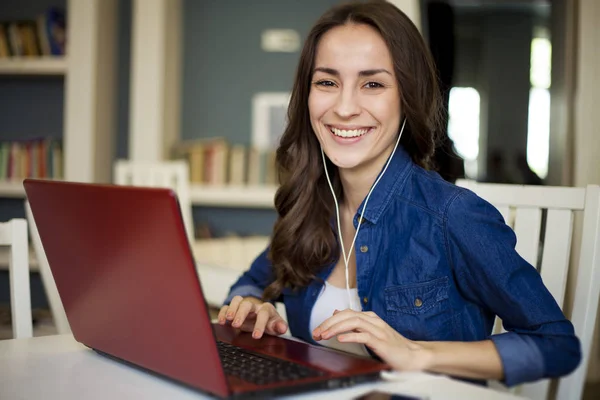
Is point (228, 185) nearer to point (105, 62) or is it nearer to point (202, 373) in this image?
point (105, 62)

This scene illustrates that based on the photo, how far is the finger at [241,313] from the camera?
1.24 meters

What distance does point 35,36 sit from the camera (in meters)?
4.15

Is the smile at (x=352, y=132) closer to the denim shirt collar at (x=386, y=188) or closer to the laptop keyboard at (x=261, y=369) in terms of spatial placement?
the denim shirt collar at (x=386, y=188)

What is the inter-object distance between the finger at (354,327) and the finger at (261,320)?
192 millimetres

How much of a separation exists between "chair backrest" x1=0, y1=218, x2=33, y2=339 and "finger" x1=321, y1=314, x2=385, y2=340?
654 mm

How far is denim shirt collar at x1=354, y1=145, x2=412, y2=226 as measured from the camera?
1383 mm

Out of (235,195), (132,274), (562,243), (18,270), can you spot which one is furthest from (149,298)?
(235,195)

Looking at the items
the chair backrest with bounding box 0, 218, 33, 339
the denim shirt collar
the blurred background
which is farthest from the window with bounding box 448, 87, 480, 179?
the chair backrest with bounding box 0, 218, 33, 339

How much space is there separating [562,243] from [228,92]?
3362mm

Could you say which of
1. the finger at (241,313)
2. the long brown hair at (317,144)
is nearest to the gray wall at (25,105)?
the long brown hair at (317,144)

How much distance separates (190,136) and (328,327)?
12.1ft

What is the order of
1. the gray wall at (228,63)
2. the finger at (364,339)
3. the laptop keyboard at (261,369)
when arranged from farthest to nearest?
the gray wall at (228,63)
the finger at (364,339)
the laptop keyboard at (261,369)

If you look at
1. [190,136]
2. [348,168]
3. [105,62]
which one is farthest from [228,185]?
[348,168]

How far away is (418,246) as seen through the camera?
4.27ft
